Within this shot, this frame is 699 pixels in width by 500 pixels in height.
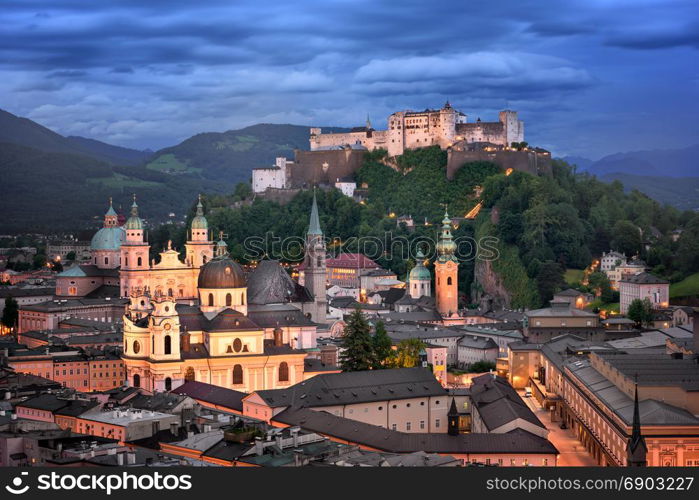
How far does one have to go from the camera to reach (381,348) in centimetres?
7875

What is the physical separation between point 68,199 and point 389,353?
129 meters

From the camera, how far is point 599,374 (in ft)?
213

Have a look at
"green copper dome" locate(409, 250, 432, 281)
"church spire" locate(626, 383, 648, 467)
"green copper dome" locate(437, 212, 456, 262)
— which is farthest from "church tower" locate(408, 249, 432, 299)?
"church spire" locate(626, 383, 648, 467)

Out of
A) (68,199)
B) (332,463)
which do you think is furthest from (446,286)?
(68,199)

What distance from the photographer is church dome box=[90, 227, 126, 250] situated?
4144 inches

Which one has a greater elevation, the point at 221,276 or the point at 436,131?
the point at 436,131

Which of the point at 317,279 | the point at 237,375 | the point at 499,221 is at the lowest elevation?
the point at 237,375

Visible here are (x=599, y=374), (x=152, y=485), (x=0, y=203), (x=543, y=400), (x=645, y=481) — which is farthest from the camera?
(x=0, y=203)

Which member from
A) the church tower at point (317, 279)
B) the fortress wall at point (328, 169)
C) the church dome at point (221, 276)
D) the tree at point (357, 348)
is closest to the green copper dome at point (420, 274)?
the church tower at point (317, 279)

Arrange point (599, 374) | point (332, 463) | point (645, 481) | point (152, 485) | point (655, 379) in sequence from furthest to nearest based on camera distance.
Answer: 1. point (599, 374)
2. point (655, 379)
3. point (332, 463)
4. point (645, 481)
5. point (152, 485)

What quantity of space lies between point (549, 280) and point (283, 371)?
41.1 metres

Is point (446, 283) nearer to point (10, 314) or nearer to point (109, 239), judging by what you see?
point (109, 239)

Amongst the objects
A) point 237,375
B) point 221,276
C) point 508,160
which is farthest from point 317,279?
point 508,160

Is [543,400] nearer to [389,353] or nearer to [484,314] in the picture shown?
[389,353]
